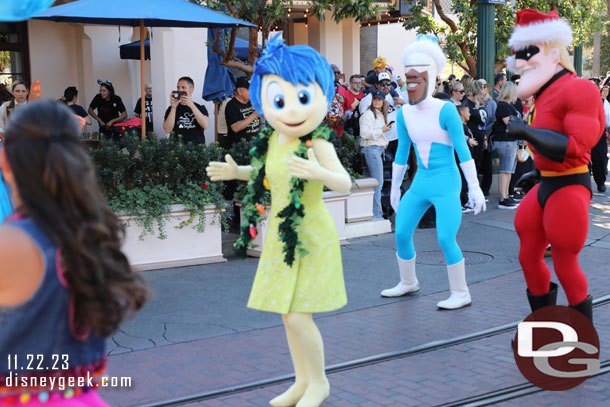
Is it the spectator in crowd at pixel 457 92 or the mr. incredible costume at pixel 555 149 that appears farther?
the spectator in crowd at pixel 457 92

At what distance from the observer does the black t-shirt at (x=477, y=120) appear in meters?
11.5

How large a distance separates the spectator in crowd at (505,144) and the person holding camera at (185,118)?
4.75 m

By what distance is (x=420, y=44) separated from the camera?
254 inches

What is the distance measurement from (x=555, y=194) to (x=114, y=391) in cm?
291

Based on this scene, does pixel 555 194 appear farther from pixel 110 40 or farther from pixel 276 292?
pixel 110 40

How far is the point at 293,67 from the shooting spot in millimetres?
4207

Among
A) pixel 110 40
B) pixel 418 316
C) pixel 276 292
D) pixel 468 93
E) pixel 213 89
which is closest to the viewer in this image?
pixel 276 292

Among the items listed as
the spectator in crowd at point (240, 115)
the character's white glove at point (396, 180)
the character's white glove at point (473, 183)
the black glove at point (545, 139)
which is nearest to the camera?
the black glove at point (545, 139)

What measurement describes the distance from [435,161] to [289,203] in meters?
2.34

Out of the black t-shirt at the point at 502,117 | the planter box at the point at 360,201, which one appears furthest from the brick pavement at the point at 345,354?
the black t-shirt at the point at 502,117

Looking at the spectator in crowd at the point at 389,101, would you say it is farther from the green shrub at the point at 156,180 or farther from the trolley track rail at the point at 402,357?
the trolley track rail at the point at 402,357

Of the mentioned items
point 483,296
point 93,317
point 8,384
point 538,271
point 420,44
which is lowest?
point 483,296

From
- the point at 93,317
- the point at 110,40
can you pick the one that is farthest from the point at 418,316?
the point at 110,40

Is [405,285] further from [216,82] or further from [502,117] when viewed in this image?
[502,117]
